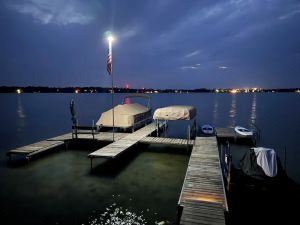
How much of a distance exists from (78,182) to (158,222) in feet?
22.3

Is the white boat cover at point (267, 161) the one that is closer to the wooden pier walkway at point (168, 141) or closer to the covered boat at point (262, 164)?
the covered boat at point (262, 164)

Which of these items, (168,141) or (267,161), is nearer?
(267,161)

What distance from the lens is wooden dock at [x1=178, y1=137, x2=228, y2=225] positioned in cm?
898

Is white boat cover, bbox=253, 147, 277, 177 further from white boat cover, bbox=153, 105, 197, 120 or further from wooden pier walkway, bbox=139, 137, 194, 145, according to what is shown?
white boat cover, bbox=153, 105, 197, 120

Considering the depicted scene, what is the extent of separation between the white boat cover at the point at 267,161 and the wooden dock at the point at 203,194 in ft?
8.60

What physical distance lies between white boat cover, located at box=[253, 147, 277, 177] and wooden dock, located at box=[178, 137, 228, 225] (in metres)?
2.62

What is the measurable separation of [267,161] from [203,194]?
5.80 m

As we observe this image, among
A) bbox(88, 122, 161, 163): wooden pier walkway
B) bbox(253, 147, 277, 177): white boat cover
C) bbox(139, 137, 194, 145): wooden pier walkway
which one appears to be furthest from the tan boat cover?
bbox(253, 147, 277, 177): white boat cover

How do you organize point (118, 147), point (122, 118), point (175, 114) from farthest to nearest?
1. point (122, 118)
2. point (175, 114)
3. point (118, 147)

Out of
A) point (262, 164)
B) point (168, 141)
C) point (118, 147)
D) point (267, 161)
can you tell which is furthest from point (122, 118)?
point (267, 161)

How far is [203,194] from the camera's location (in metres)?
10.9

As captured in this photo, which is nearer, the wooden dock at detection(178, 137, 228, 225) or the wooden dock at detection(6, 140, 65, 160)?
the wooden dock at detection(178, 137, 228, 225)

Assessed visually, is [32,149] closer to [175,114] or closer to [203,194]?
[175,114]

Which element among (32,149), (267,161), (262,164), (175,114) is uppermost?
(175,114)
